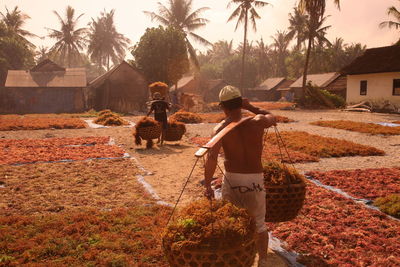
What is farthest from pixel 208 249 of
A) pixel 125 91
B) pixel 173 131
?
pixel 125 91

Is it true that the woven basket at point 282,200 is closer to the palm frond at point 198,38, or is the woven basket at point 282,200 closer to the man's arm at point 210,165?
the man's arm at point 210,165

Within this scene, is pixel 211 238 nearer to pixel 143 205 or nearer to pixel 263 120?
pixel 263 120

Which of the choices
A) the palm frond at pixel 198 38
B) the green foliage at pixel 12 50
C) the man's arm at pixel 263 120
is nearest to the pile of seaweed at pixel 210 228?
the man's arm at pixel 263 120

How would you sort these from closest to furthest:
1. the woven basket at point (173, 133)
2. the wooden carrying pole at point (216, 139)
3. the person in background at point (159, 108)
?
1. the wooden carrying pole at point (216, 139)
2. the person in background at point (159, 108)
3. the woven basket at point (173, 133)

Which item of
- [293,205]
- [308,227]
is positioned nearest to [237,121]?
[293,205]

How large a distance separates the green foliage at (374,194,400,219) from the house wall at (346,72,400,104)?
28.7 m

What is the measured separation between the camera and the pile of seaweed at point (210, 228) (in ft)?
8.86

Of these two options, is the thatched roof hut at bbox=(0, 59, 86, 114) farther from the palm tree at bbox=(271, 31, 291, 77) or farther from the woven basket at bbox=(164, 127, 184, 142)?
the palm tree at bbox=(271, 31, 291, 77)

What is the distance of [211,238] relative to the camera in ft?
8.87

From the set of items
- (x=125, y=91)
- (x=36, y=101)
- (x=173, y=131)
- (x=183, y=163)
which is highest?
(x=125, y=91)

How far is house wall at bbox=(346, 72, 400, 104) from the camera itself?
30.7m

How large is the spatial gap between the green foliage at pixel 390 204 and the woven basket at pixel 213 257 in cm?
380

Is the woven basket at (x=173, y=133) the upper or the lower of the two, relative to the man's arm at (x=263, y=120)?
lower

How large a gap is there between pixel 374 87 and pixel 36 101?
113 feet
